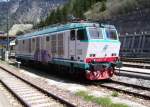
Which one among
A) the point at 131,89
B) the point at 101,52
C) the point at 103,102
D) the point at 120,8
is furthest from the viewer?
the point at 120,8

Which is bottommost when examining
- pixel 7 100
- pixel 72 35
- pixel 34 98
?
pixel 7 100

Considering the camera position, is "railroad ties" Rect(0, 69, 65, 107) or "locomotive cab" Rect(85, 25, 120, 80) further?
"locomotive cab" Rect(85, 25, 120, 80)

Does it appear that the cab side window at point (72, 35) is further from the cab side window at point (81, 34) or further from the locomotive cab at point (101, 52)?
the locomotive cab at point (101, 52)

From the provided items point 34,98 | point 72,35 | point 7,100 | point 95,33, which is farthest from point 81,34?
point 7,100

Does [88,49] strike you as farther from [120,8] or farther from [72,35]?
[120,8]

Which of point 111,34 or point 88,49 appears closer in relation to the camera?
point 88,49

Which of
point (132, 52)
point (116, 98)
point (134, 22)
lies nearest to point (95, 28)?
point (116, 98)

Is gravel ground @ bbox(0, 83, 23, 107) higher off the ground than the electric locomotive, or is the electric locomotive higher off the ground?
the electric locomotive

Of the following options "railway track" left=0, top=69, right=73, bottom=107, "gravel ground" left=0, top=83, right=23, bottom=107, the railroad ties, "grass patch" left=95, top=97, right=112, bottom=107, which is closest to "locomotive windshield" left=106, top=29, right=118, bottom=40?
"railway track" left=0, top=69, right=73, bottom=107

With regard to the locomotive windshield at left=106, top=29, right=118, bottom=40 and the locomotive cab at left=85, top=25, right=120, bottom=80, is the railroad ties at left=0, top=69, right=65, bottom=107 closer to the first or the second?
the locomotive cab at left=85, top=25, right=120, bottom=80

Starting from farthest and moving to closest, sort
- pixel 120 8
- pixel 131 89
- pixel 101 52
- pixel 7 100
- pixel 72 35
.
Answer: pixel 120 8
pixel 72 35
pixel 101 52
pixel 131 89
pixel 7 100

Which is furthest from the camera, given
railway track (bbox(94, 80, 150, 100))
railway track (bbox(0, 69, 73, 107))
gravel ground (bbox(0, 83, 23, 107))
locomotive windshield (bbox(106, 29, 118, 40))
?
locomotive windshield (bbox(106, 29, 118, 40))

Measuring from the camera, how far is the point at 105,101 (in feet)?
42.7

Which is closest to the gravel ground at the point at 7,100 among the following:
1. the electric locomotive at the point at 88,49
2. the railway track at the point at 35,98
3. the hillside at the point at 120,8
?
the railway track at the point at 35,98
